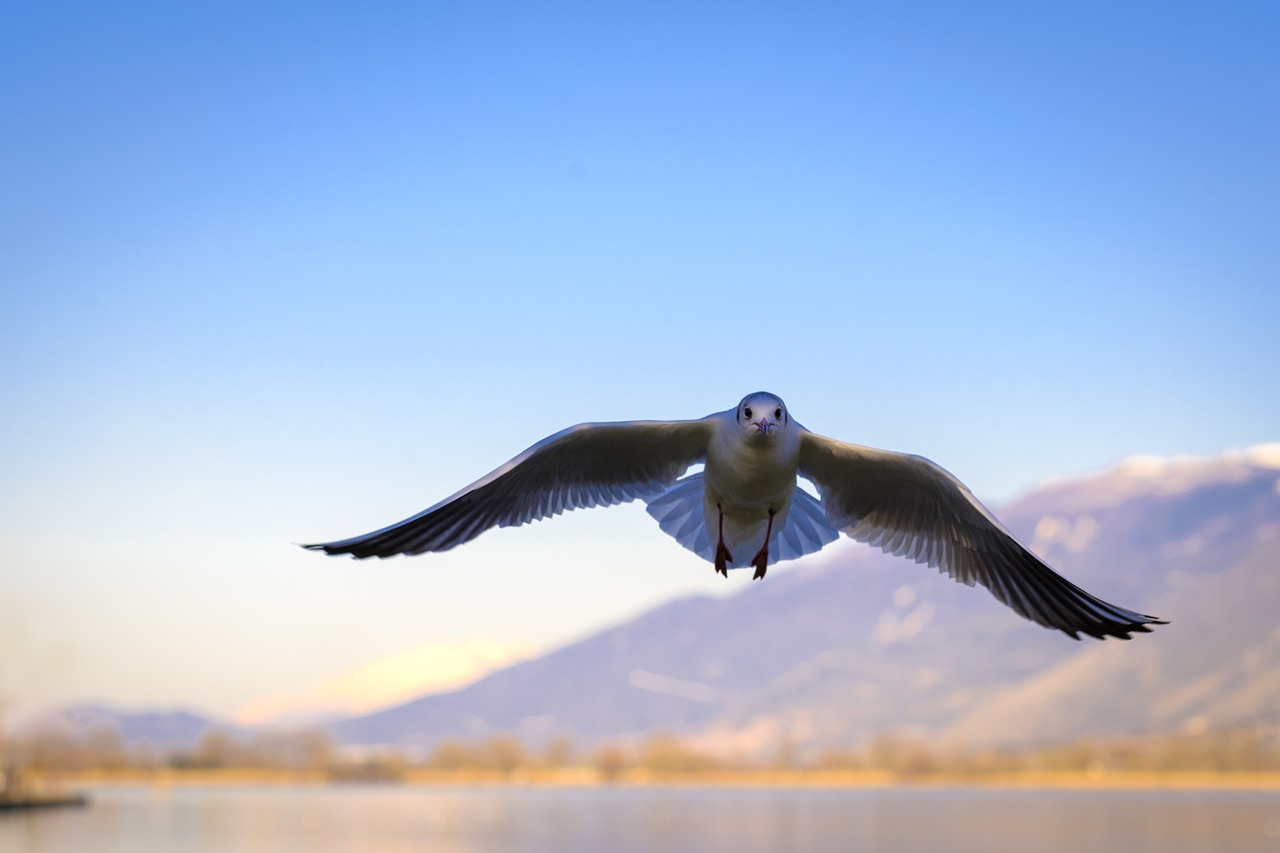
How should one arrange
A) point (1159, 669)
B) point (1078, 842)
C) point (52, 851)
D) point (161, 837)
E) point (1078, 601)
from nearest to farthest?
point (1078, 601)
point (52, 851)
point (1078, 842)
point (161, 837)
point (1159, 669)

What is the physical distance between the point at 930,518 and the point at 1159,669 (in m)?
194

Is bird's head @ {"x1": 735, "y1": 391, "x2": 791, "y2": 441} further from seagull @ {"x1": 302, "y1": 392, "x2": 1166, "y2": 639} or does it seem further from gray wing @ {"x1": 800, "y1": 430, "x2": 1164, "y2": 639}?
gray wing @ {"x1": 800, "y1": 430, "x2": 1164, "y2": 639}

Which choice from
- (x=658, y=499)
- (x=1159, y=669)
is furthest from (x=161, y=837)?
(x=1159, y=669)

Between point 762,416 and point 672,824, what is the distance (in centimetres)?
9668

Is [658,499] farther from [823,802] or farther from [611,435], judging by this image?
[823,802]

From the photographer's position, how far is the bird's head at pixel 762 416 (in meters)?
8.37

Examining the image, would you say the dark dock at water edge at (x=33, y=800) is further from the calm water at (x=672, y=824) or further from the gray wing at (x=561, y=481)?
the gray wing at (x=561, y=481)

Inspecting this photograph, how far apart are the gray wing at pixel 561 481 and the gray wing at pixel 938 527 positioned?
81 centimetres

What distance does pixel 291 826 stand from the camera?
101812mm

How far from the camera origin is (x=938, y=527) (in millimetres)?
9711

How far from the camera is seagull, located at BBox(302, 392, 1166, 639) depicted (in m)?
8.80

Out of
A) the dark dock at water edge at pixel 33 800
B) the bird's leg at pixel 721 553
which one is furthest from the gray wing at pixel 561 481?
the dark dock at water edge at pixel 33 800

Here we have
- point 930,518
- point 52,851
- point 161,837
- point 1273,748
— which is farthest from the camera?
point 1273,748

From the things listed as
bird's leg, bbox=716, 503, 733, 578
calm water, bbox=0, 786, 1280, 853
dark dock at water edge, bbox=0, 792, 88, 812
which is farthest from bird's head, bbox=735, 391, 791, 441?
dark dock at water edge, bbox=0, 792, 88, 812
